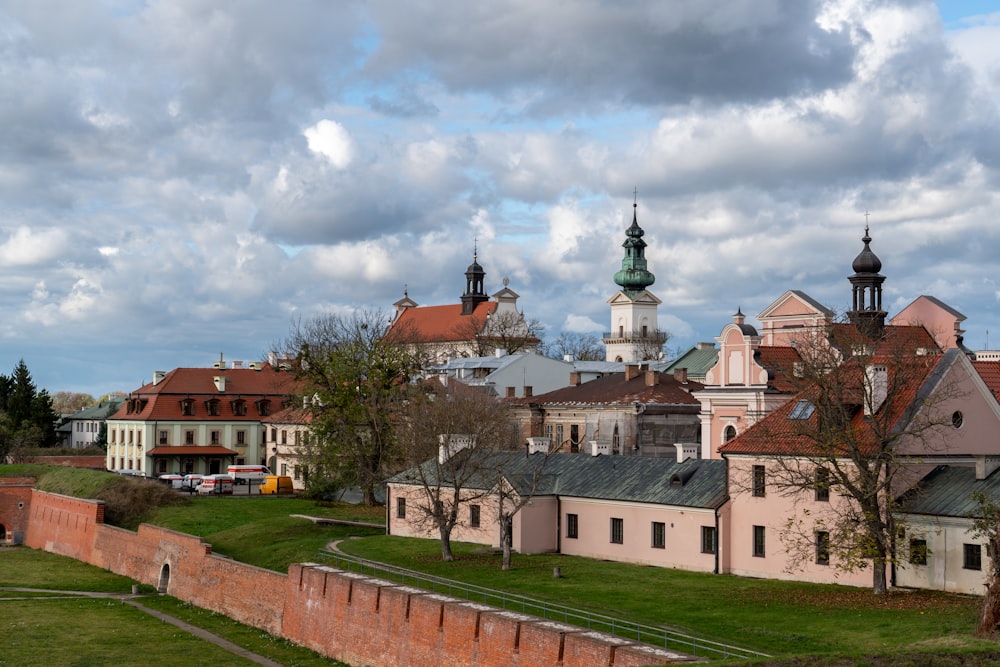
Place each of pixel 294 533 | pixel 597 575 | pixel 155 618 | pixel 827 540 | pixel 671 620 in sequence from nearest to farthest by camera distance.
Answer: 1. pixel 671 620
2. pixel 827 540
3. pixel 597 575
4. pixel 155 618
5. pixel 294 533

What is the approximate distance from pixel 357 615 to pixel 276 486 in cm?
3890

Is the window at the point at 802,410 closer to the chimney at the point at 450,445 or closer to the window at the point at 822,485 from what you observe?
the window at the point at 822,485

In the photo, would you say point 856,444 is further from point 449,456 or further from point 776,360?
point 776,360

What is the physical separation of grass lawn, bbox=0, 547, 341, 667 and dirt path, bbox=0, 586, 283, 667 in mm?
278

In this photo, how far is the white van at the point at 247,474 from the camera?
78.1 meters

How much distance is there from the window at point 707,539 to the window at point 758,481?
2060 mm

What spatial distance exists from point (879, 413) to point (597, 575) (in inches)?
399

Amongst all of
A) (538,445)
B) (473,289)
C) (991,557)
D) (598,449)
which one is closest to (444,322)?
(473,289)

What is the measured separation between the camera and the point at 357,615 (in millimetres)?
37844

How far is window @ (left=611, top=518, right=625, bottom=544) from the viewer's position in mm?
44812

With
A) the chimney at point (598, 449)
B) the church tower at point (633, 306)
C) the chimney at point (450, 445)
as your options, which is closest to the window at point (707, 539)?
the chimney at point (598, 449)

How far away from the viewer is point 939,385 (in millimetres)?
38719

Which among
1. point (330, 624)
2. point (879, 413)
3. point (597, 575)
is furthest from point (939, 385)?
point (330, 624)

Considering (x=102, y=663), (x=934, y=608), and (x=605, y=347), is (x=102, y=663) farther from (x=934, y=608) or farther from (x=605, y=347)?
(x=605, y=347)
